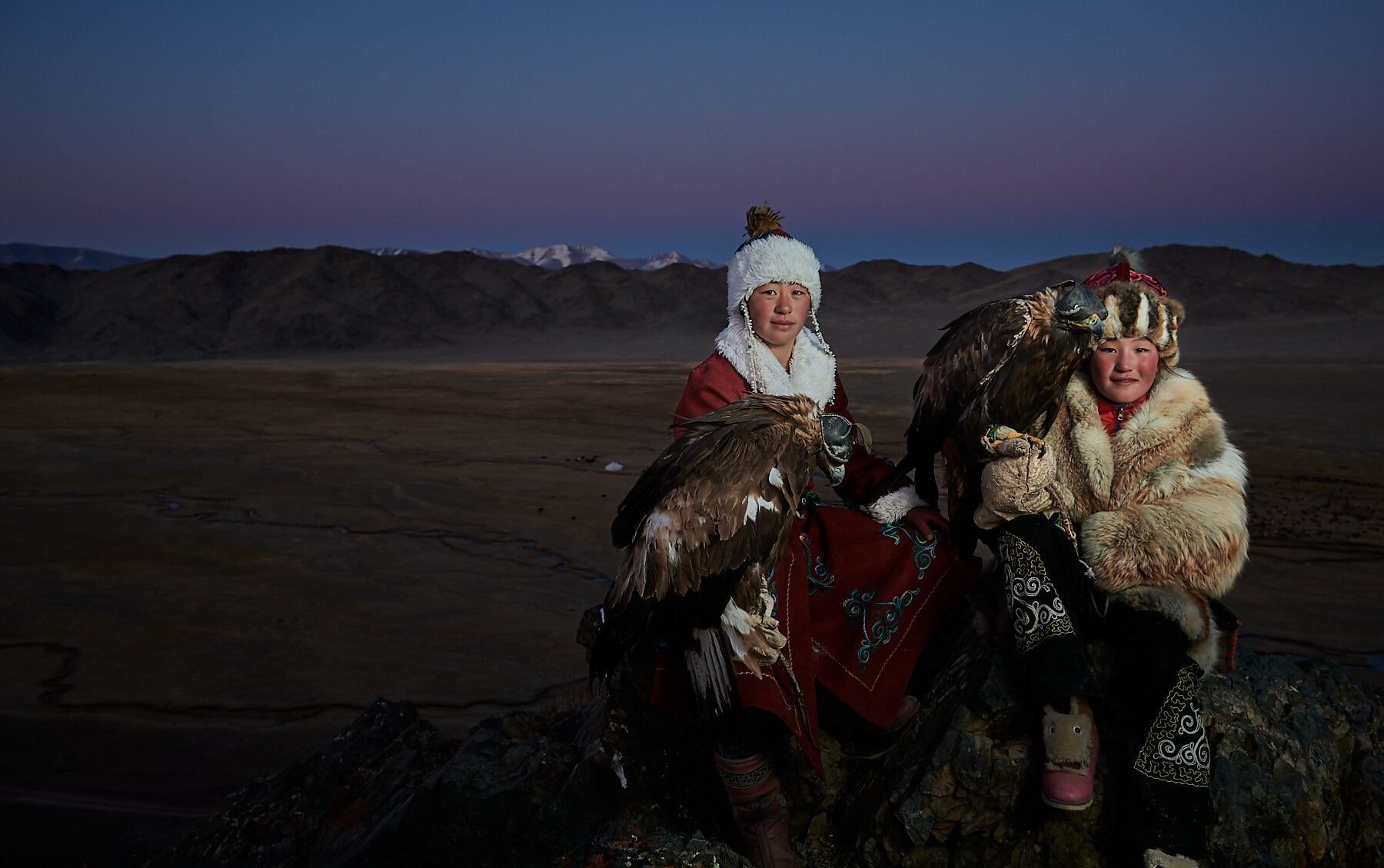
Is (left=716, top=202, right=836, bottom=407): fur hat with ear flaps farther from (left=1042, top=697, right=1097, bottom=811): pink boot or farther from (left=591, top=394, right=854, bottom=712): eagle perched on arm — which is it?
(left=1042, top=697, right=1097, bottom=811): pink boot

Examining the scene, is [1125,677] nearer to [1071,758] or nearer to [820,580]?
[1071,758]

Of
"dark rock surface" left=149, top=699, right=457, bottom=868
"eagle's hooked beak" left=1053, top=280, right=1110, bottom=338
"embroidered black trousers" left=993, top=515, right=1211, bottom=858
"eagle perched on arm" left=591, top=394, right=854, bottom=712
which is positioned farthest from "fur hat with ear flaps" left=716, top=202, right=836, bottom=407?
"dark rock surface" left=149, top=699, right=457, bottom=868

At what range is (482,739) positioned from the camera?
10.4 feet

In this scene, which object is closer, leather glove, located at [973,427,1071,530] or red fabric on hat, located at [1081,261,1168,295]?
leather glove, located at [973,427,1071,530]

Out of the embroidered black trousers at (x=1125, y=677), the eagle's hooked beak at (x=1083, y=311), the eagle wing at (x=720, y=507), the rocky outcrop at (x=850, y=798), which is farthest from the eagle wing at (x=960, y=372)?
the rocky outcrop at (x=850, y=798)

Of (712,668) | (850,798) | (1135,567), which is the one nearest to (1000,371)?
(1135,567)

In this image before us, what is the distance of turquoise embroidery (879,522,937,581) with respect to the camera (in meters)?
2.63

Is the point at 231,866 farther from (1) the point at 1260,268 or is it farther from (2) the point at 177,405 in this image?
(1) the point at 1260,268

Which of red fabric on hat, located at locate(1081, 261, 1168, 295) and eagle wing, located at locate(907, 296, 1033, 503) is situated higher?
red fabric on hat, located at locate(1081, 261, 1168, 295)

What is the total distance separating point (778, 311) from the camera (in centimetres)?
311

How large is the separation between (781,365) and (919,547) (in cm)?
89

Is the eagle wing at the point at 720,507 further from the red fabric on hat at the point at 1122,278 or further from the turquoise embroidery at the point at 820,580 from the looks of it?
the red fabric on hat at the point at 1122,278

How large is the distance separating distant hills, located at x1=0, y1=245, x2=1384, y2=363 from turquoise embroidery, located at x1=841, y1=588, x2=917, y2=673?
46174 millimetres

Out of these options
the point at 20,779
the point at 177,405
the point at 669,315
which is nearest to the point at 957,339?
the point at 20,779
